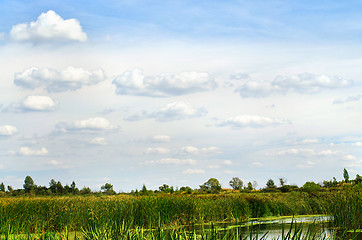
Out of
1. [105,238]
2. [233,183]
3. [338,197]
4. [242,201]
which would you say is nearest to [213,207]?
[242,201]

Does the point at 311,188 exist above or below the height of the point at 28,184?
below

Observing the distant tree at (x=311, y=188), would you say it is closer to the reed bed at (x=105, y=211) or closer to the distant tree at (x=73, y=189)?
the reed bed at (x=105, y=211)

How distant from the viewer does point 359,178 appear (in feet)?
126

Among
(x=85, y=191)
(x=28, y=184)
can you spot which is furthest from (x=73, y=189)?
(x=28, y=184)

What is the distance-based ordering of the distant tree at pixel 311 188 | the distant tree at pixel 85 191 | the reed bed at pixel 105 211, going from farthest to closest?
the distant tree at pixel 85 191 < the distant tree at pixel 311 188 < the reed bed at pixel 105 211

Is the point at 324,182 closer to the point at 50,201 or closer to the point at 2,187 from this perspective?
the point at 50,201

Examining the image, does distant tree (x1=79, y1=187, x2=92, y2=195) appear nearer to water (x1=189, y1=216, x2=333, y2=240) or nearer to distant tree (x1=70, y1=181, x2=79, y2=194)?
distant tree (x1=70, y1=181, x2=79, y2=194)

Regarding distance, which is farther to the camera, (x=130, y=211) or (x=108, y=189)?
(x=108, y=189)

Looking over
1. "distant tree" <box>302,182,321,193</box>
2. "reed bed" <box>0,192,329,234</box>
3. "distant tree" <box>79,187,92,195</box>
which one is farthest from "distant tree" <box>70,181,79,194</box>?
"reed bed" <box>0,192,329,234</box>

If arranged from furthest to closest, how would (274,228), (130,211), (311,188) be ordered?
(311,188) < (274,228) < (130,211)

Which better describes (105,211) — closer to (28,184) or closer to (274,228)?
(274,228)

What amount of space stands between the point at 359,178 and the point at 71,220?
32915mm

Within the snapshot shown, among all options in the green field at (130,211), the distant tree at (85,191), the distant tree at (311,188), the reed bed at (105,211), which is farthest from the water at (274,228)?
the distant tree at (85,191)

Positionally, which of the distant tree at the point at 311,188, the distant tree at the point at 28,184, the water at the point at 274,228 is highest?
the distant tree at the point at 28,184
